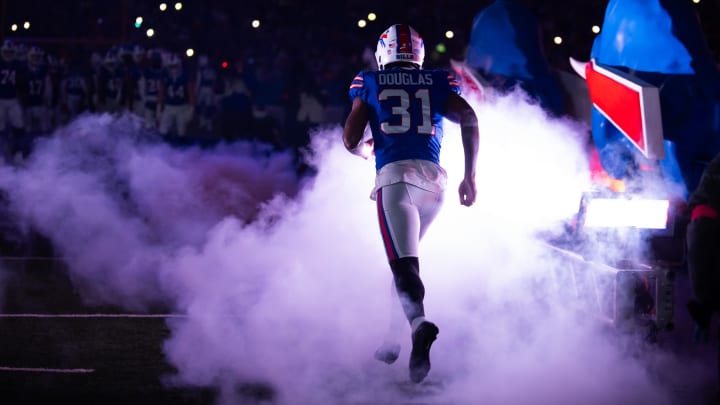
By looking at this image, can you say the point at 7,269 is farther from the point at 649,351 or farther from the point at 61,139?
the point at 649,351

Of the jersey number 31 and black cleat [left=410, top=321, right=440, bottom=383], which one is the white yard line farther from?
the jersey number 31

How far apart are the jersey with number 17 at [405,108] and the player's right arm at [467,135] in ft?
0.16

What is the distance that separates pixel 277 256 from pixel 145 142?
4.73m

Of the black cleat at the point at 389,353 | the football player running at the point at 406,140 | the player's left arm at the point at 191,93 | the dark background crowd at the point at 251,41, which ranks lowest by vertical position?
the black cleat at the point at 389,353

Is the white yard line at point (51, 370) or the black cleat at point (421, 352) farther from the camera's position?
the white yard line at point (51, 370)

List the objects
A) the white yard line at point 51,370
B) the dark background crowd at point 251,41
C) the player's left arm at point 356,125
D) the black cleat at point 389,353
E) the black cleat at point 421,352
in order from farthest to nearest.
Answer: the dark background crowd at point 251,41 < the white yard line at point 51,370 < the player's left arm at point 356,125 < the black cleat at point 389,353 < the black cleat at point 421,352

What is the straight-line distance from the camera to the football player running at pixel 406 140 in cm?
540

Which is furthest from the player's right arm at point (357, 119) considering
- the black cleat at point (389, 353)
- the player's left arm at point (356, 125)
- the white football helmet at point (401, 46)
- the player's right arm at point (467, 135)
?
the black cleat at point (389, 353)

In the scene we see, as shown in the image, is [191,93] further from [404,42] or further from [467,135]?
[467,135]

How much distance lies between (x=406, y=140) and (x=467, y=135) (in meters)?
0.34

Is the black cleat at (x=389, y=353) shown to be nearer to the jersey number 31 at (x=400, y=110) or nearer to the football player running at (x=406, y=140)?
the football player running at (x=406, y=140)

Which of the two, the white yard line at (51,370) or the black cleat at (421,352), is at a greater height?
the black cleat at (421,352)

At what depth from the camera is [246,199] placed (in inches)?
468

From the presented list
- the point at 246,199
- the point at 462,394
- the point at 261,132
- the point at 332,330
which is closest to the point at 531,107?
the point at 332,330
